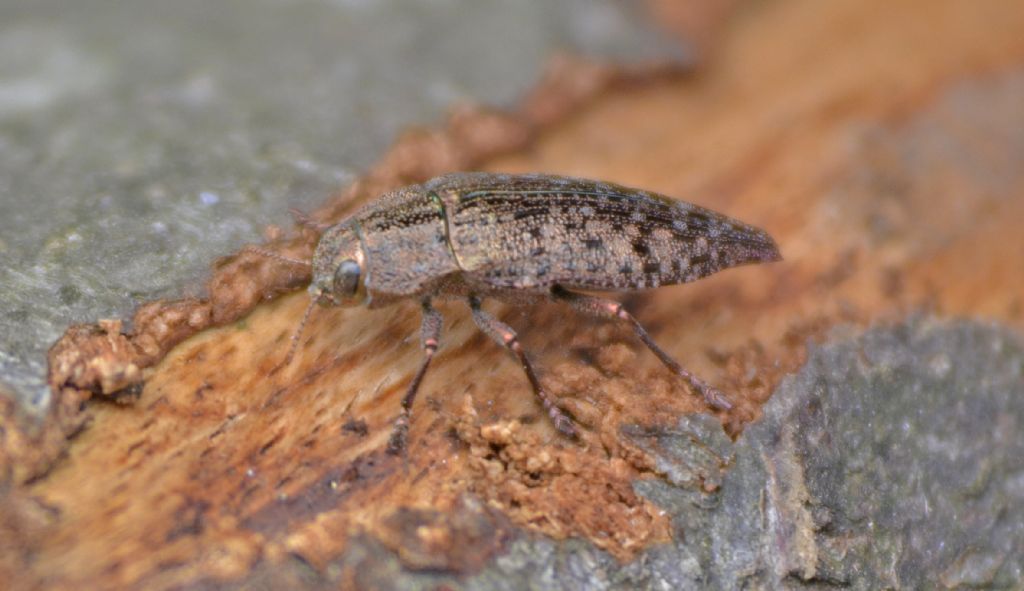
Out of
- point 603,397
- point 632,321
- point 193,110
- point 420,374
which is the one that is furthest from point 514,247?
point 193,110

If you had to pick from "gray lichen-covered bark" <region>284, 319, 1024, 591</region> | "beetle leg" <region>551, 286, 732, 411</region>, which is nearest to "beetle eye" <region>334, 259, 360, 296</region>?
"beetle leg" <region>551, 286, 732, 411</region>

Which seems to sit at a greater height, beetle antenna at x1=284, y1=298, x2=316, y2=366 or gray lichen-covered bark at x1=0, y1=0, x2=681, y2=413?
gray lichen-covered bark at x1=0, y1=0, x2=681, y2=413

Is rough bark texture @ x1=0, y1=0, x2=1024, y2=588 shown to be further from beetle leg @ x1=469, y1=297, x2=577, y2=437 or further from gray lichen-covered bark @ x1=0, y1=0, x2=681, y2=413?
gray lichen-covered bark @ x1=0, y1=0, x2=681, y2=413

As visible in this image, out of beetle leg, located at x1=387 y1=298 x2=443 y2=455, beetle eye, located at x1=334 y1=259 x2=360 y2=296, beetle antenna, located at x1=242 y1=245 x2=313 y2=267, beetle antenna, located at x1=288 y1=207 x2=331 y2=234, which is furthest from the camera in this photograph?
beetle antenna, located at x1=288 y1=207 x2=331 y2=234

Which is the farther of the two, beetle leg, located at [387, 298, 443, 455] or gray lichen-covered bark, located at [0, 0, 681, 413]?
gray lichen-covered bark, located at [0, 0, 681, 413]

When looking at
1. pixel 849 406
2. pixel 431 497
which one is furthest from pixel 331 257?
pixel 849 406

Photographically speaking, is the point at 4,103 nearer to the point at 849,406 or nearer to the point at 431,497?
the point at 431,497
